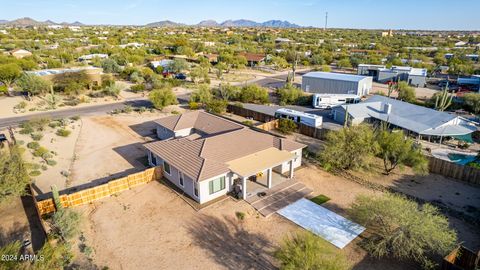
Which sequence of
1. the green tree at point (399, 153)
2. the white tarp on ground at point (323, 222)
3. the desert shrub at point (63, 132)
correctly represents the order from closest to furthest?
1. the white tarp on ground at point (323, 222)
2. the green tree at point (399, 153)
3. the desert shrub at point (63, 132)

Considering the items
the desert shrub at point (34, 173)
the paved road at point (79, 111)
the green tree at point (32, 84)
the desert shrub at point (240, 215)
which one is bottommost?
the desert shrub at point (240, 215)

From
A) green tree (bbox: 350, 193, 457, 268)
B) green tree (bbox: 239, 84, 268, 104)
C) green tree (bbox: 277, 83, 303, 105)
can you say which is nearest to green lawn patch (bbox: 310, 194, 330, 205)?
green tree (bbox: 350, 193, 457, 268)

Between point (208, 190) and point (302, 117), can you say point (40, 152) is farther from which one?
point (302, 117)

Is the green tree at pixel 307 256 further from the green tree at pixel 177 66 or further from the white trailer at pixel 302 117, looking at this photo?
the green tree at pixel 177 66

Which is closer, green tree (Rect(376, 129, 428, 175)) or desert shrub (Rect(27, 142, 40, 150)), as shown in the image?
green tree (Rect(376, 129, 428, 175))

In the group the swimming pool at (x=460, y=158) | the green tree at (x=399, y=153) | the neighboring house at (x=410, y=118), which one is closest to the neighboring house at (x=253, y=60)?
the neighboring house at (x=410, y=118)

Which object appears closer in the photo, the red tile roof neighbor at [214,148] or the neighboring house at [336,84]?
the red tile roof neighbor at [214,148]

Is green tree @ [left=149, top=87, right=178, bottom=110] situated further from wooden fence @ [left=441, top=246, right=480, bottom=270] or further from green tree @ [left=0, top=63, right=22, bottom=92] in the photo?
wooden fence @ [left=441, top=246, right=480, bottom=270]
